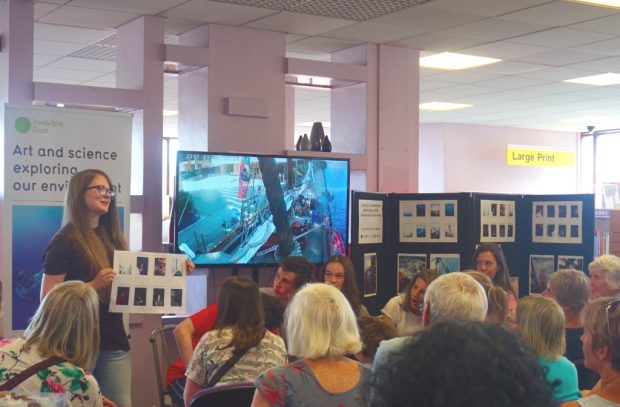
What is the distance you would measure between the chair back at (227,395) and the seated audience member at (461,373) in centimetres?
182

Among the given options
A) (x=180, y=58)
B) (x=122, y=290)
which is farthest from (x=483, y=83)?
(x=122, y=290)

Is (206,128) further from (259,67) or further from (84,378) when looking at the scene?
(84,378)

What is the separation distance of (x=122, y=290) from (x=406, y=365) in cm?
296

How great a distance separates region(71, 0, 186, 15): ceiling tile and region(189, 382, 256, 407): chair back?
3.30m

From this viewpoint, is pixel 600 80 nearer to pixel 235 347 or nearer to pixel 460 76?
pixel 460 76

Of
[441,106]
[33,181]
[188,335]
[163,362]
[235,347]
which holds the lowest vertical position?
[163,362]

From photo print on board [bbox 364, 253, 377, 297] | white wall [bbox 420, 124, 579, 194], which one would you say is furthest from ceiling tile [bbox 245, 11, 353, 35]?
white wall [bbox 420, 124, 579, 194]

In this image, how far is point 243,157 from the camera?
19.1ft

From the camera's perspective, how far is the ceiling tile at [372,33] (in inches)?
244

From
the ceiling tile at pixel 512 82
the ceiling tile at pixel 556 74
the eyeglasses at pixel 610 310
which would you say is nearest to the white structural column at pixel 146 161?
the eyeglasses at pixel 610 310

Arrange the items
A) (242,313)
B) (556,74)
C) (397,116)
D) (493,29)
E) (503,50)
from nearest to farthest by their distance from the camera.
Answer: (242,313) → (493,29) → (397,116) → (503,50) → (556,74)

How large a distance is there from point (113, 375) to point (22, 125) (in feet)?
6.60

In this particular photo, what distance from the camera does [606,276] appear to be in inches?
199

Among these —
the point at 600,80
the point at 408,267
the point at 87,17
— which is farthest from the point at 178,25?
the point at 600,80
